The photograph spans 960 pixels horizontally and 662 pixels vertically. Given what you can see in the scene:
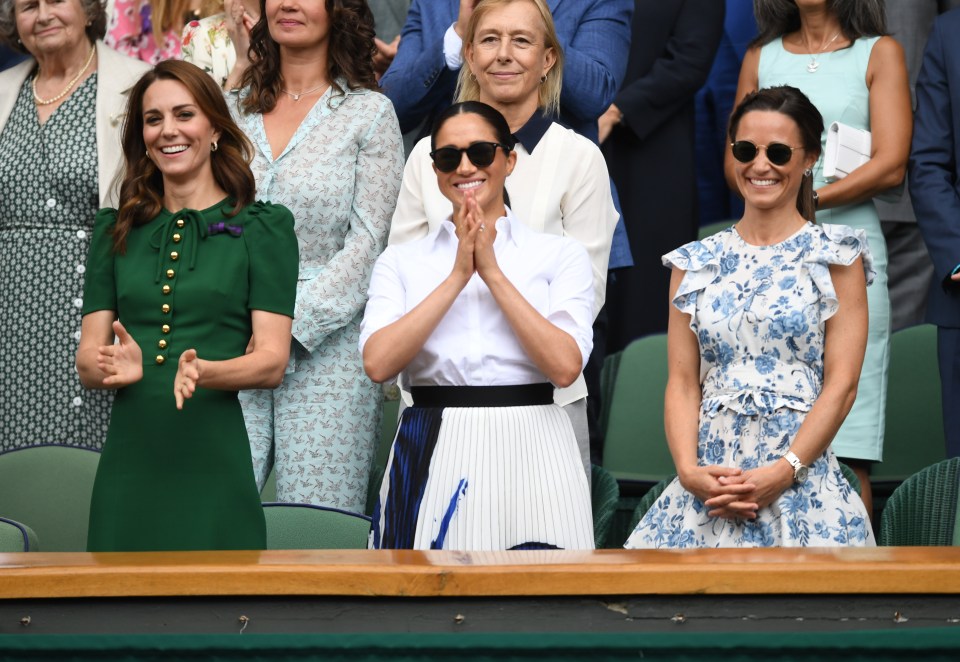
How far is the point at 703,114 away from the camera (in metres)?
6.75

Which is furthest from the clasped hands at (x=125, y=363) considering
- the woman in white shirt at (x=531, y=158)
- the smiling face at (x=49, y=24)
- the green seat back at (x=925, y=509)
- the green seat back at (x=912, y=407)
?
the green seat back at (x=912, y=407)

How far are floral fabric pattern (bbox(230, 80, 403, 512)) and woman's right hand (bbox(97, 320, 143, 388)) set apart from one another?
3.71ft

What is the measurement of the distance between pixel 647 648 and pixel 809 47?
3.49 metres

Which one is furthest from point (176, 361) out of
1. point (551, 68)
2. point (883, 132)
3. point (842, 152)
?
point (883, 132)

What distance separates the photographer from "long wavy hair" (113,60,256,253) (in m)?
3.68

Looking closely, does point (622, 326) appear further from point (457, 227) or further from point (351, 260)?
point (457, 227)

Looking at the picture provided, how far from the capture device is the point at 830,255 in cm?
386

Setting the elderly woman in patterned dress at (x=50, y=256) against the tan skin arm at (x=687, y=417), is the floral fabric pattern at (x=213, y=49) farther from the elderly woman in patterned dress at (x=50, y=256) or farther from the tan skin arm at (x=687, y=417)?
the tan skin arm at (x=687, y=417)

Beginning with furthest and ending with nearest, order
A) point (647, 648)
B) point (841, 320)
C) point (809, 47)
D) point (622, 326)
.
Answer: point (622, 326), point (809, 47), point (841, 320), point (647, 648)

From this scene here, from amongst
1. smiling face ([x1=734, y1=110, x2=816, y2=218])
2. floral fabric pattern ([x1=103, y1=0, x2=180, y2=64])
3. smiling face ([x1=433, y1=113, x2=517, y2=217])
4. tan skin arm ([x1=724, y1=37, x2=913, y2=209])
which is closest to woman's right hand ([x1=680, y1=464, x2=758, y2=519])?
smiling face ([x1=734, y1=110, x2=816, y2=218])

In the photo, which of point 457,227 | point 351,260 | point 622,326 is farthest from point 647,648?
point 622,326

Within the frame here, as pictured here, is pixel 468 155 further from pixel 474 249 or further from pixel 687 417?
pixel 687 417

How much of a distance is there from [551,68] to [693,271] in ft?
3.12

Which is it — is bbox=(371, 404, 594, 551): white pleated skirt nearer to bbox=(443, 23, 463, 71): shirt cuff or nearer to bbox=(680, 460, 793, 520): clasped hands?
bbox=(680, 460, 793, 520): clasped hands
